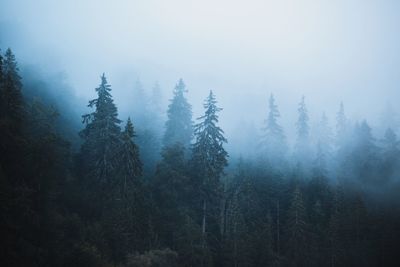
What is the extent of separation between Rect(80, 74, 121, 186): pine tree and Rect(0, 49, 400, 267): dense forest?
0.12 metres

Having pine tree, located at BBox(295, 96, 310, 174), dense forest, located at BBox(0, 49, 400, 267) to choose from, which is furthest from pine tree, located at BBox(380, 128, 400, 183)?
pine tree, located at BBox(295, 96, 310, 174)

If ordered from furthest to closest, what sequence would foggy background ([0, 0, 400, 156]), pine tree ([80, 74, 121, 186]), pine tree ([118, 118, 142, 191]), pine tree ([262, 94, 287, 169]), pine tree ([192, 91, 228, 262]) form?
foggy background ([0, 0, 400, 156]) → pine tree ([262, 94, 287, 169]) → pine tree ([192, 91, 228, 262]) → pine tree ([80, 74, 121, 186]) → pine tree ([118, 118, 142, 191])

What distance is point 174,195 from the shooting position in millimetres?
42594

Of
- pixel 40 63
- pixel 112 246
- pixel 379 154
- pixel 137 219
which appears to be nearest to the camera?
pixel 112 246

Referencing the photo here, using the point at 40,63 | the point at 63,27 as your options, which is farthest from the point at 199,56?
the point at 40,63

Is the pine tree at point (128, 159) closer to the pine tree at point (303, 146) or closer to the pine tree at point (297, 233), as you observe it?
the pine tree at point (297, 233)

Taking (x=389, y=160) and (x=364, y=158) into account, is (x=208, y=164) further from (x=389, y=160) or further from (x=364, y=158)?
(x=389, y=160)

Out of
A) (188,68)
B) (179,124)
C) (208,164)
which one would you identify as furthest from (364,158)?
(188,68)

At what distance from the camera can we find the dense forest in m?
29.7

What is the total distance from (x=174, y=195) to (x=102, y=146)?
31.4 ft

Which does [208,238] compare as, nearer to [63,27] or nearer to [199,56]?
[199,56]

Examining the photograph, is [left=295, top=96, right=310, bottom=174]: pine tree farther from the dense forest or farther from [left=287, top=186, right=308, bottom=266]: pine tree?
[left=287, top=186, right=308, bottom=266]: pine tree

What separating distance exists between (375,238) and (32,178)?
48296 mm

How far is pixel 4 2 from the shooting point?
5049 inches
